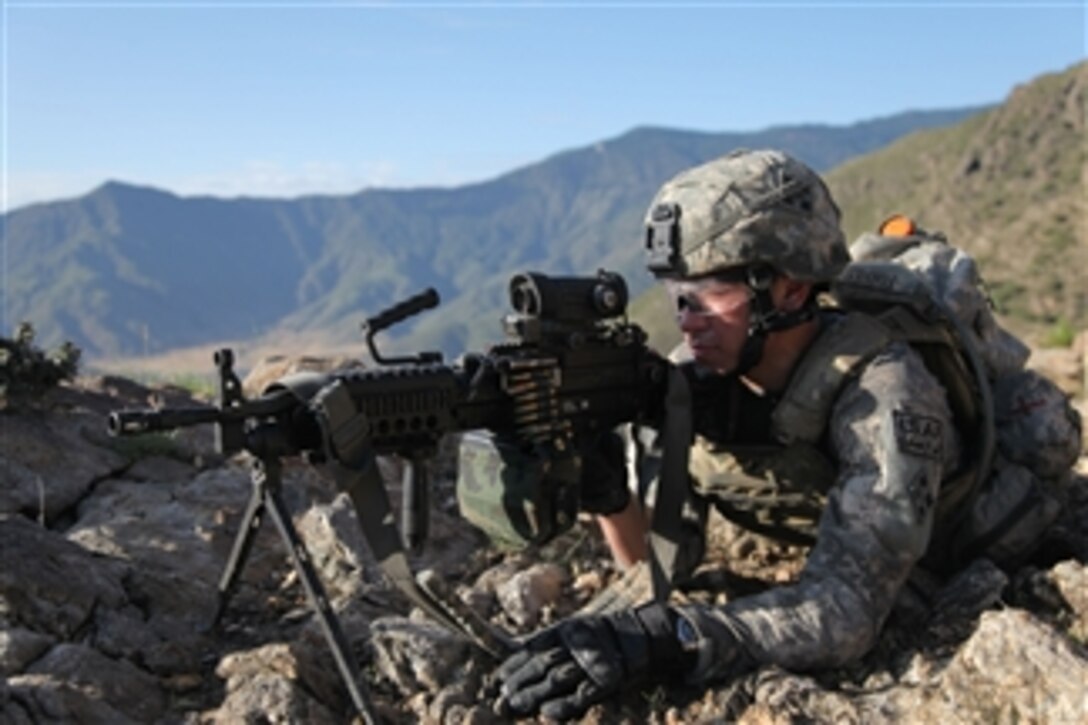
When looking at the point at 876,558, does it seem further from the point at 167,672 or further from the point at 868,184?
the point at 868,184

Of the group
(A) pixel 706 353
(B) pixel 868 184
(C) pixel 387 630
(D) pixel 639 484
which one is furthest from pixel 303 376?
(B) pixel 868 184

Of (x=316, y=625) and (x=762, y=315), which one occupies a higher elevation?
(x=762, y=315)

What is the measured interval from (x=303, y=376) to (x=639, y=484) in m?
2.27

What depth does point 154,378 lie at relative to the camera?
13000 mm

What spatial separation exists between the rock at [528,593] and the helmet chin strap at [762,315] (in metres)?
1.66

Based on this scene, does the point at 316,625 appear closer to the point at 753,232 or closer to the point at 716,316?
the point at 716,316

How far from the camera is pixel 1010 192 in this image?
93062 millimetres

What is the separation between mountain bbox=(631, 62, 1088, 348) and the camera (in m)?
73.2

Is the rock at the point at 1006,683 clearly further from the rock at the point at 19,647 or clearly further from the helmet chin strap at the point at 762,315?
the rock at the point at 19,647

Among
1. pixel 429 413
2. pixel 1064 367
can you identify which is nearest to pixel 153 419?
pixel 429 413

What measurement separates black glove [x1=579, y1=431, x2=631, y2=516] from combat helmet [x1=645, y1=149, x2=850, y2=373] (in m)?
0.69

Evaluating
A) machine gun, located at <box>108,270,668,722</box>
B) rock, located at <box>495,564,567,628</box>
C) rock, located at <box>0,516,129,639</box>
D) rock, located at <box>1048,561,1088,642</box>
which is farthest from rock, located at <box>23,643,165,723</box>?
rock, located at <box>1048,561,1088,642</box>

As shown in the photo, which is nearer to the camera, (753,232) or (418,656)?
(418,656)

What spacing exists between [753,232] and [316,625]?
258 cm
